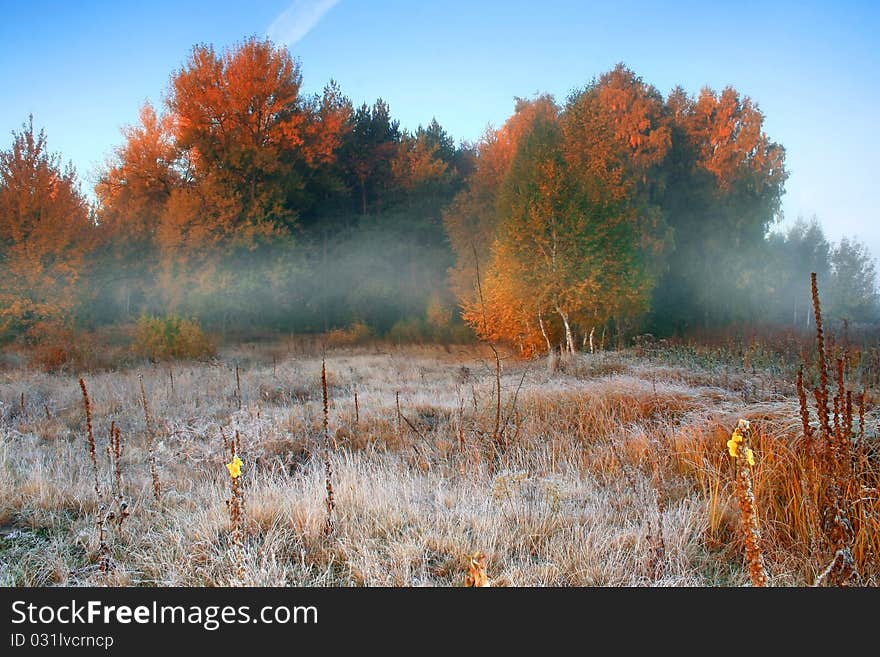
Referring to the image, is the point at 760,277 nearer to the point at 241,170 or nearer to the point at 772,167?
the point at 772,167

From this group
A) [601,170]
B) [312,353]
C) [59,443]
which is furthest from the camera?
[312,353]

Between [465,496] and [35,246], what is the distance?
13563 millimetres

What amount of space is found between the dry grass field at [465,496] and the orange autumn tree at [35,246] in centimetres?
621

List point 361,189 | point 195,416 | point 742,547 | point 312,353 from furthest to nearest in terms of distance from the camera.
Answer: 1. point 361,189
2. point 312,353
3. point 195,416
4. point 742,547

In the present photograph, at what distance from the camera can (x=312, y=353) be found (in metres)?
19.3

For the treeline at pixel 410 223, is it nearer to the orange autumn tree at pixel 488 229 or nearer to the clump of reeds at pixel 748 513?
the orange autumn tree at pixel 488 229

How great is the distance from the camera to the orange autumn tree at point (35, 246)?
12289 mm

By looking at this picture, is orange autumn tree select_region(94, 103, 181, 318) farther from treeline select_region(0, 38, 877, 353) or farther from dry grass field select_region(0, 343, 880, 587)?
dry grass field select_region(0, 343, 880, 587)

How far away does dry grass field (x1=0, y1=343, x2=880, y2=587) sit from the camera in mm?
2691

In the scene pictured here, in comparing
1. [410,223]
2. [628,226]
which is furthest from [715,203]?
[410,223]

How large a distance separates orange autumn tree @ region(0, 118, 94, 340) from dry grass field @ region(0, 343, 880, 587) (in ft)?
20.4

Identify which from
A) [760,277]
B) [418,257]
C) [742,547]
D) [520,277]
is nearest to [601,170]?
[520,277]

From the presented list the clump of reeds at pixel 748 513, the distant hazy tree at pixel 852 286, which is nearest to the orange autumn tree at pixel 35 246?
the clump of reeds at pixel 748 513

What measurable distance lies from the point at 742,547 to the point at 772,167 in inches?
1111
